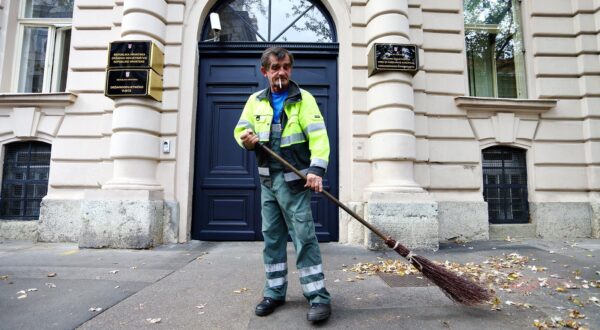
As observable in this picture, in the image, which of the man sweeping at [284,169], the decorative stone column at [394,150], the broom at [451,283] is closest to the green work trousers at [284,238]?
the man sweeping at [284,169]

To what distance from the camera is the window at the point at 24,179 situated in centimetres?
596

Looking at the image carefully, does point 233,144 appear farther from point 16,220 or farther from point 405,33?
point 16,220

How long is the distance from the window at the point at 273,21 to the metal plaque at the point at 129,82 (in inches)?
60.0

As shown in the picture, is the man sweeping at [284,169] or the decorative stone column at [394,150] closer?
the man sweeping at [284,169]

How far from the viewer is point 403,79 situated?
5324 mm

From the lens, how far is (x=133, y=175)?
17.2ft

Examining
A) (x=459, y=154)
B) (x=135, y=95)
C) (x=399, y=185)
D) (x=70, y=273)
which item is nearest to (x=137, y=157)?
(x=135, y=95)

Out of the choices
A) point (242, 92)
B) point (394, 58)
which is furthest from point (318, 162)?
point (242, 92)

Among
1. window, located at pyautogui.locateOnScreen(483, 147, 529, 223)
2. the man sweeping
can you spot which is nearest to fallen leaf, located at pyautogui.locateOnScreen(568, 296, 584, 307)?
the man sweeping

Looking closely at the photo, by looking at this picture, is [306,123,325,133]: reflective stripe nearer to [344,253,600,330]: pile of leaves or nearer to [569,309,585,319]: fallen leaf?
[344,253,600,330]: pile of leaves

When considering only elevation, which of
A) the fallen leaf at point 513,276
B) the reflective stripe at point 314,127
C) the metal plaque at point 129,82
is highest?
the metal plaque at point 129,82

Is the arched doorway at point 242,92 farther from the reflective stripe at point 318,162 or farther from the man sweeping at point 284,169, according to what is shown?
the reflective stripe at point 318,162

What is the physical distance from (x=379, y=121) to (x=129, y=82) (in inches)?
164

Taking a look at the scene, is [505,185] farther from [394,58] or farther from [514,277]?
[394,58]
